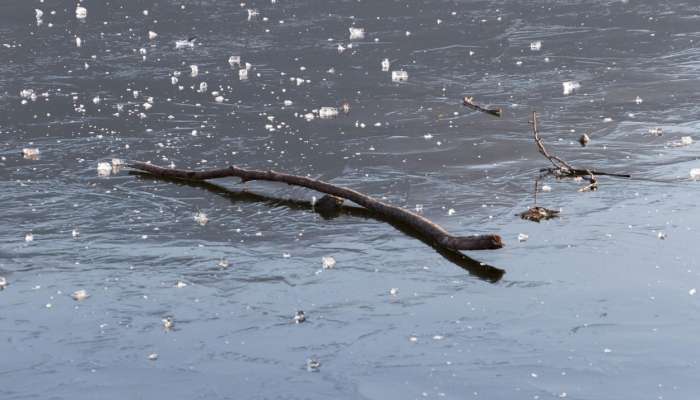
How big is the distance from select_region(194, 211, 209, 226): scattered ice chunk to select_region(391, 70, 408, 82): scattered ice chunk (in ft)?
13.6

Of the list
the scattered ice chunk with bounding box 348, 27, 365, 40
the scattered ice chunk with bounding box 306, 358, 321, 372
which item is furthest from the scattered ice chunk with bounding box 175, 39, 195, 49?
the scattered ice chunk with bounding box 306, 358, 321, 372

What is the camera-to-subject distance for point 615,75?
11422 millimetres

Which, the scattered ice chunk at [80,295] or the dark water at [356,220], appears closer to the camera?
the dark water at [356,220]

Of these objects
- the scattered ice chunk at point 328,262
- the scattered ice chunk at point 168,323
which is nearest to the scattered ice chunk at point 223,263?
the scattered ice chunk at point 328,262

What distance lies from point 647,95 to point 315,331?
581cm

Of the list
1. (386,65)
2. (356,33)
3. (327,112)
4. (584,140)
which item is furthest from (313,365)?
(356,33)

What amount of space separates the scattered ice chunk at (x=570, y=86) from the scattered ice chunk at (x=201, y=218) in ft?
14.4

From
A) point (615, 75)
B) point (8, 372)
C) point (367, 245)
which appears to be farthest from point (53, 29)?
point (8, 372)

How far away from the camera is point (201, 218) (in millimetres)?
7945

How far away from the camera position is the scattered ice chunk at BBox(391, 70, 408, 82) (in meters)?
11.7

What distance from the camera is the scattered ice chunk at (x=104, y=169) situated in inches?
356

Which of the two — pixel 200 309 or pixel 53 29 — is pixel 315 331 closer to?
pixel 200 309

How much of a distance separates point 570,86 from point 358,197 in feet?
13.1

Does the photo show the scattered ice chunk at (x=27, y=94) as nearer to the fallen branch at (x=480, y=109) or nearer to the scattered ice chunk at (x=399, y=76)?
the scattered ice chunk at (x=399, y=76)
